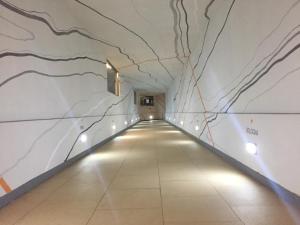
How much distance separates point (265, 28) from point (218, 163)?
8.77ft

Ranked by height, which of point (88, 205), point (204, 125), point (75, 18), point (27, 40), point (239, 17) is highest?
point (75, 18)

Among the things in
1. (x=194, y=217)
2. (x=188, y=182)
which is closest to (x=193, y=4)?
(x=188, y=182)

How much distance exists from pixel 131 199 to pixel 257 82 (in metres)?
2.26

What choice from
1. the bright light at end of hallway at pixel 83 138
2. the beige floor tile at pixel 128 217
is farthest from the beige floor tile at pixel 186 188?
the bright light at end of hallway at pixel 83 138

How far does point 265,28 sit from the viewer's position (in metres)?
3.51

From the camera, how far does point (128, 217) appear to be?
8.44ft

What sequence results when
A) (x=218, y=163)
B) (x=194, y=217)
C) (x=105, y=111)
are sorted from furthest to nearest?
(x=105, y=111)
(x=218, y=163)
(x=194, y=217)

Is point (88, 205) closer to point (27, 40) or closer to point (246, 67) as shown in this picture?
point (27, 40)

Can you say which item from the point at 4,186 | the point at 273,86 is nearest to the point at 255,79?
the point at 273,86

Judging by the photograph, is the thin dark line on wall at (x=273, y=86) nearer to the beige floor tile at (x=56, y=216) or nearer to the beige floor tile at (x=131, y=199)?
the beige floor tile at (x=131, y=199)

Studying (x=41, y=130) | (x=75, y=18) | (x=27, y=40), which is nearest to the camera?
(x=27, y=40)

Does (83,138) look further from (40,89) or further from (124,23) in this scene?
(124,23)

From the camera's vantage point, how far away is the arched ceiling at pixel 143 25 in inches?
212

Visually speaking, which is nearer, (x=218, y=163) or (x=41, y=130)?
(x=41, y=130)
